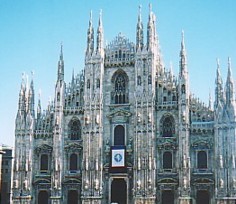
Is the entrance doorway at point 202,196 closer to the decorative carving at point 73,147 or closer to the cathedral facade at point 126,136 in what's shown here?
the cathedral facade at point 126,136

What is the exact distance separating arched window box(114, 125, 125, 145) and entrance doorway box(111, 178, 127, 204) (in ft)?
16.0

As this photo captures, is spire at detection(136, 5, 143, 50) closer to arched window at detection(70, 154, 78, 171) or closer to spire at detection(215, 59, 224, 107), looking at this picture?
spire at detection(215, 59, 224, 107)

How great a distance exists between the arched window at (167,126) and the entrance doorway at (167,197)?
729 centimetres

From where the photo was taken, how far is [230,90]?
6488 cm

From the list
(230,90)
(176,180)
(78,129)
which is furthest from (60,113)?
(230,90)

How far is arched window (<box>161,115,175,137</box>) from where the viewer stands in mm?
66688

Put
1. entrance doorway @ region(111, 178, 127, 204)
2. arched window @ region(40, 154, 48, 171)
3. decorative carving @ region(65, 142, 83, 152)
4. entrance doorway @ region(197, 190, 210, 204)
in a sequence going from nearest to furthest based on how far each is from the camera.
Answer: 1. entrance doorway @ region(197, 190, 210, 204)
2. entrance doorway @ region(111, 178, 127, 204)
3. decorative carving @ region(65, 142, 83, 152)
4. arched window @ region(40, 154, 48, 171)

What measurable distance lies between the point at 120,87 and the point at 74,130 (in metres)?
8.69

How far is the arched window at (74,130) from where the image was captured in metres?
70.5

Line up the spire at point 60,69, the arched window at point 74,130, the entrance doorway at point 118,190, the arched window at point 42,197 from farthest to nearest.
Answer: the spire at point 60,69 < the arched window at point 74,130 < the arched window at point 42,197 < the entrance doorway at point 118,190

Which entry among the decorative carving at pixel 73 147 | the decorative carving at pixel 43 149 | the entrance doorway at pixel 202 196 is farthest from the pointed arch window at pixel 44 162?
the entrance doorway at pixel 202 196

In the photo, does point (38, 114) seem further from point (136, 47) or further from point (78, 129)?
point (136, 47)

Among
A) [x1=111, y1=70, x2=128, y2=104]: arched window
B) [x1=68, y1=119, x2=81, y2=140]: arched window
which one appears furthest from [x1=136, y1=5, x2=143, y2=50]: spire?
[x1=68, y1=119, x2=81, y2=140]: arched window

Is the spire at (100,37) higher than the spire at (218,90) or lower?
higher
